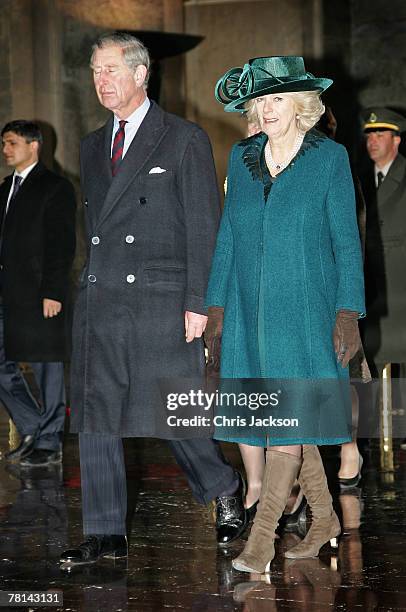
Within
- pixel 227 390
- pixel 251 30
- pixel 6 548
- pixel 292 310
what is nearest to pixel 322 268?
pixel 292 310

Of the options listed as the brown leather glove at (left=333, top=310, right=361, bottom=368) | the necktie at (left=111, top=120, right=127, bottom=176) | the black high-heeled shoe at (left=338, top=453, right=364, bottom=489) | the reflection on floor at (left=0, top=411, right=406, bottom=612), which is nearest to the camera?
the reflection on floor at (left=0, top=411, right=406, bottom=612)

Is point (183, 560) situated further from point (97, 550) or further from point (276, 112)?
point (276, 112)

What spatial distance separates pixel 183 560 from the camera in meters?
5.50

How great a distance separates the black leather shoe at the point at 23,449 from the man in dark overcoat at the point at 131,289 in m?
2.81

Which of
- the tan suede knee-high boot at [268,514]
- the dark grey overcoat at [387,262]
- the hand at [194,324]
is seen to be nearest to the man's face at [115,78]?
the hand at [194,324]

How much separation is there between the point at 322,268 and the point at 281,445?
0.65 meters

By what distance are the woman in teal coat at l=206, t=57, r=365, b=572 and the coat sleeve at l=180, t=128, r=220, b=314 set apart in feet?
0.57

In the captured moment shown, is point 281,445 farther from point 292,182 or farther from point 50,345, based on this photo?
point 50,345

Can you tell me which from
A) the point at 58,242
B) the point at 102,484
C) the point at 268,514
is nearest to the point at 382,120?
the point at 58,242

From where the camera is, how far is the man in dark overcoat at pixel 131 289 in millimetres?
5539

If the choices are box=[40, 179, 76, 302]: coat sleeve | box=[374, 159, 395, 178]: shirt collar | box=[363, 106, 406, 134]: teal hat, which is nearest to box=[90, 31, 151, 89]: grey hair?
box=[40, 179, 76, 302]: coat sleeve

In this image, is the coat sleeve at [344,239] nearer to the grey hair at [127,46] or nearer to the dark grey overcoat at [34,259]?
the grey hair at [127,46]

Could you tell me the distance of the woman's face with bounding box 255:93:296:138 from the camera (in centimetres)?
531

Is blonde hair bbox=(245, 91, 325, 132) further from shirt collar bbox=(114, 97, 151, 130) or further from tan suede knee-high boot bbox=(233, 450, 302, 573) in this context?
tan suede knee-high boot bbox=(233, 450, 302, 573)
